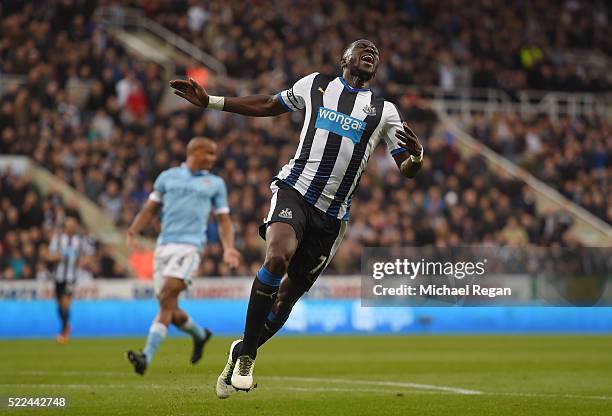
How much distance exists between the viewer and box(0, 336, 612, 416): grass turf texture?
364 inches

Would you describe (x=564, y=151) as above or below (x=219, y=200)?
above

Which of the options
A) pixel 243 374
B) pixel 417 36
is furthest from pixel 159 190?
pixel 417 36

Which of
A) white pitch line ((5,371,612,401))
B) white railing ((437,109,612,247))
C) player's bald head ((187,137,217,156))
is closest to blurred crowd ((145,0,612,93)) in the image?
white railing ((437,109,612,247))

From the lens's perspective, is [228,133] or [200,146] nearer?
[200,146]


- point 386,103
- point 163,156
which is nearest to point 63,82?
point 163,156

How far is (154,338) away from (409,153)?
4454 mm

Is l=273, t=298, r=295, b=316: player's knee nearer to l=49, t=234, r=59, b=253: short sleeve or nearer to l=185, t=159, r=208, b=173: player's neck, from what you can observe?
l=185, t=159, r=208, b=173: player's neck

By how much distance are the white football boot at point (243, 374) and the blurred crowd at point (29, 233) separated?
545 inches

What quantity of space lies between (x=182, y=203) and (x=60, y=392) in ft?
10.4

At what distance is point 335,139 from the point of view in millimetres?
8781

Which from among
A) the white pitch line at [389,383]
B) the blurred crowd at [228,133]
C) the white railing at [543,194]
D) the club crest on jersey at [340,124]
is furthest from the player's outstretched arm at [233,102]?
the white railing at [543,194]

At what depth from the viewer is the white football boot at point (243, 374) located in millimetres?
8211

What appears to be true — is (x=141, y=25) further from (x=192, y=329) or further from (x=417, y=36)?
(x=192, y=329)

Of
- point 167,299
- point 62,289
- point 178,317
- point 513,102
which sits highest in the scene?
point 513,102
